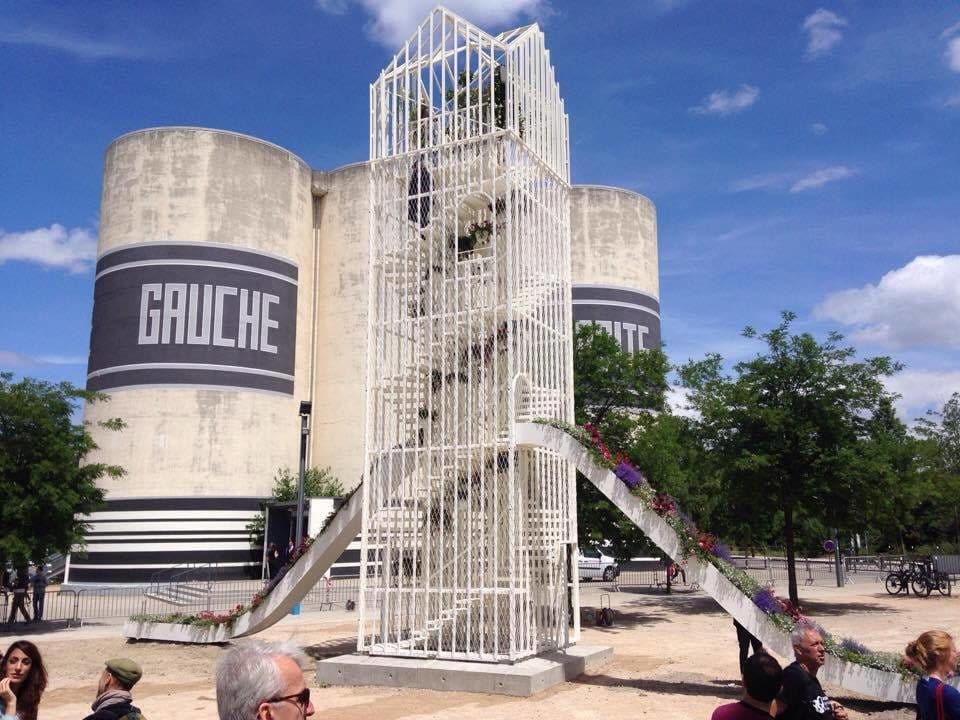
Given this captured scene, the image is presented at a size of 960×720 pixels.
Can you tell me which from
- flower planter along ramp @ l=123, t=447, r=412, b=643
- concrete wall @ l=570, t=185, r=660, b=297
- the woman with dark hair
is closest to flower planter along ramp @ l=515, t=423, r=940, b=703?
flower planter along ramp @ l=123, t=447, r=412, b=643

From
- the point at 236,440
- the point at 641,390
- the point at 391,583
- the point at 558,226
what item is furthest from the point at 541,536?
the point at 236,440

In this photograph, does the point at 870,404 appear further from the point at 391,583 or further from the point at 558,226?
the point at 391,583

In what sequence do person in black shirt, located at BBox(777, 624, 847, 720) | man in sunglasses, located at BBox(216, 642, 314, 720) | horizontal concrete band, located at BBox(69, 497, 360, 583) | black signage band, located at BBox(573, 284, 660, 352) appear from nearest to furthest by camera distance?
man in sunglasses, located at BBox(216, 642, 314, 720), person in black shirt, located at BBox(777, 624, 847, 720), horizontal concrete band, located at BBox(69, 497, 360, 583), black signage band, located at BBox(573, 284, 660, 352)

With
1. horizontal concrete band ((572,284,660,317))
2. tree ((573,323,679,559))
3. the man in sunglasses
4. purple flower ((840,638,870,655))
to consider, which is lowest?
purple flower ((840,638,870,655))

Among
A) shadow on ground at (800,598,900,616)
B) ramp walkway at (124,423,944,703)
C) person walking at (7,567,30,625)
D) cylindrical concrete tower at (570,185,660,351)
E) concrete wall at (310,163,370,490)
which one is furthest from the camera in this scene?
cylindrical concrete tower at (570,185,660,351)

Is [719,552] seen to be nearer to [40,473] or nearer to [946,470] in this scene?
[40,473]

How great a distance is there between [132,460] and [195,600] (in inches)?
402

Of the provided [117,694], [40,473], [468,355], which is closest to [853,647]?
[468,355]

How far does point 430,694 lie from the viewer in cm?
1333

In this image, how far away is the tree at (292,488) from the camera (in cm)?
3934

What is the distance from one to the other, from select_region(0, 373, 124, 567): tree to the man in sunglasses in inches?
812

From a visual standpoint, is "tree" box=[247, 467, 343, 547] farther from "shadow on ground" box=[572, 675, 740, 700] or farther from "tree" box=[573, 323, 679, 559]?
"shadow on ground" box=[572, 675, 740, 700]

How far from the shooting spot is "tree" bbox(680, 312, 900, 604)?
24109mm

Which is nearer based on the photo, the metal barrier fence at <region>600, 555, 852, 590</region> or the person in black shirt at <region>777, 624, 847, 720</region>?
the person in black shirt at <region>777, 624, 847, 720</region>
